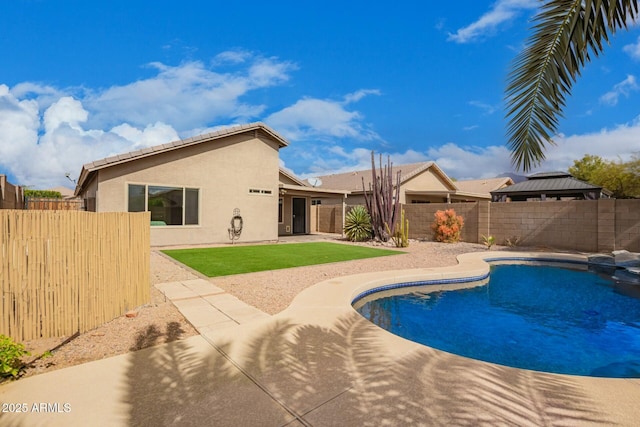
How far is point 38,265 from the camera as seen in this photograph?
416cm

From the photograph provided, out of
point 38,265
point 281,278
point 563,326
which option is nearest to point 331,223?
point 281,278

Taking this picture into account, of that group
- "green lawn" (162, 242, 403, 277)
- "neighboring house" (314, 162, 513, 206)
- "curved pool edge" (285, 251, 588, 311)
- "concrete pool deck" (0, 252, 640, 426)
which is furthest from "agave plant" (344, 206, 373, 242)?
"concrete pool deck" (0, 252, 640, 426)

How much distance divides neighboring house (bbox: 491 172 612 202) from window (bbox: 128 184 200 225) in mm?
20031

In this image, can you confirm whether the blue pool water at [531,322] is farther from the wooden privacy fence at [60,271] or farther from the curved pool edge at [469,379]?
the wooden privacy fence at [60,271]

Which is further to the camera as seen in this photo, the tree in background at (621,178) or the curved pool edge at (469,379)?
the tree in background at (621,178)

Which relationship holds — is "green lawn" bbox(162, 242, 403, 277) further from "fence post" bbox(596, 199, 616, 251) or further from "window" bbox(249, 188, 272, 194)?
"fence post" bbox(596, 199, 616, 251)

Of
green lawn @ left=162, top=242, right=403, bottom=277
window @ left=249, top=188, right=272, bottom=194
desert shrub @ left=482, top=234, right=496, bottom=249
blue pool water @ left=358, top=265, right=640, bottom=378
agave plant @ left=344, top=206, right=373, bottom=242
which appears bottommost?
blue pool water @ left=358, top=265, right=640, bottom=378

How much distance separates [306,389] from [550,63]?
183 inches

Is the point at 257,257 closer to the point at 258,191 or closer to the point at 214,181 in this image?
the point at 214,181

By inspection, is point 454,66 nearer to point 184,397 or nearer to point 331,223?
point 331,223

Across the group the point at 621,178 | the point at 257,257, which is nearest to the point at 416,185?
the point at 257,257

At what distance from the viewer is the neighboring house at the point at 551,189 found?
62.4ft

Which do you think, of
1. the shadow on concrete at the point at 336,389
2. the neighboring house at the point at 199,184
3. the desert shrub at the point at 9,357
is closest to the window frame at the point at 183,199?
the neighboring house at the point at 199,184

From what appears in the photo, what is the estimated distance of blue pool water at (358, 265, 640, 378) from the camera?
194 inches
